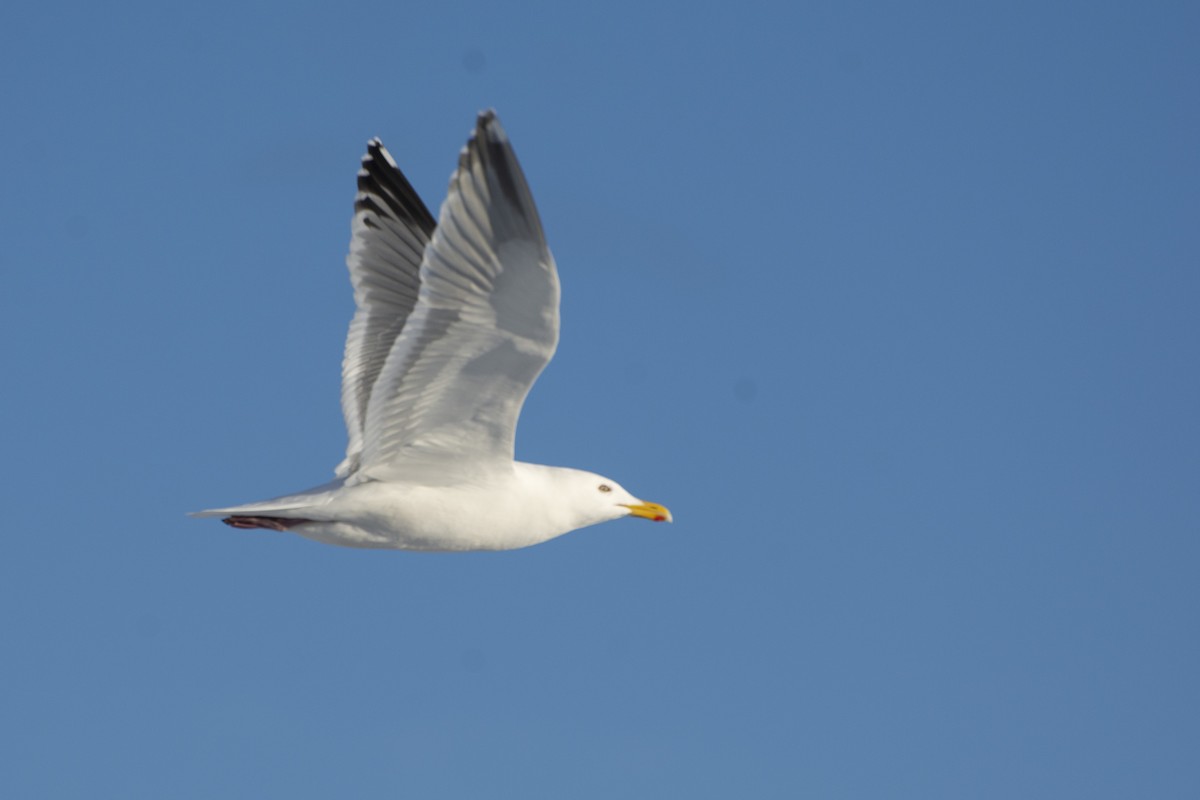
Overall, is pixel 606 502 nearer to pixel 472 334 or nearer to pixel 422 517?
pixel 422 517

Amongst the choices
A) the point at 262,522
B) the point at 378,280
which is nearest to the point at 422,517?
the point at 262,522

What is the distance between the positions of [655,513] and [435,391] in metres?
2.42

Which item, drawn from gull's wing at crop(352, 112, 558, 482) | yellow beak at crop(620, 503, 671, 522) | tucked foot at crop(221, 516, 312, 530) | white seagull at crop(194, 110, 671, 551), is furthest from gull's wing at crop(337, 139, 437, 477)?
yellow beak at crop(620, 503, 671, 522)

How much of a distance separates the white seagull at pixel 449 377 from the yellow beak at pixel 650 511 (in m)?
0.01

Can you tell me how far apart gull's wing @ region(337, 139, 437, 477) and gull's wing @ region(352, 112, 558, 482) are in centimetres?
113

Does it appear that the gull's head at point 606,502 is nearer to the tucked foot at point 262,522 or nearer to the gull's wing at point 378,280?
the gull's wing at point 378,280

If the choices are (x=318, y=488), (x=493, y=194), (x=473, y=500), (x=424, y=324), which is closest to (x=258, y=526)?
(x=318, y=488)

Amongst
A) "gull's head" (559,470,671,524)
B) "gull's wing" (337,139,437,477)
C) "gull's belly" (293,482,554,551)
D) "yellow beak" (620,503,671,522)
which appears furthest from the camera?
"yellow beak" (620,503,671,522)

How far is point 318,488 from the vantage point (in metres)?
11.4

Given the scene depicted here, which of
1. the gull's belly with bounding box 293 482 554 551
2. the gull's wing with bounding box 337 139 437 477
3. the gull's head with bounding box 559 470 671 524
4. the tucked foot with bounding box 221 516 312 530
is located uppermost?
the gull's wing with bounding box 337 139 437 477

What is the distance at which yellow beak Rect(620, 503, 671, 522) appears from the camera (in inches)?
485

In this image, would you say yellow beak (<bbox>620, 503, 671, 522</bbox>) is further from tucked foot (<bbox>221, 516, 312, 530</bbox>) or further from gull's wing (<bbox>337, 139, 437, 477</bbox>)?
tucked foot (<bbox>221, 516, 312, 530</bbox>)

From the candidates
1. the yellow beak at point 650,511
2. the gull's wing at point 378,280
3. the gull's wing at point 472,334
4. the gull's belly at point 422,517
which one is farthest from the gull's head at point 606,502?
the gull's wing at point 378,280

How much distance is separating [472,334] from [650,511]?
110 inches
